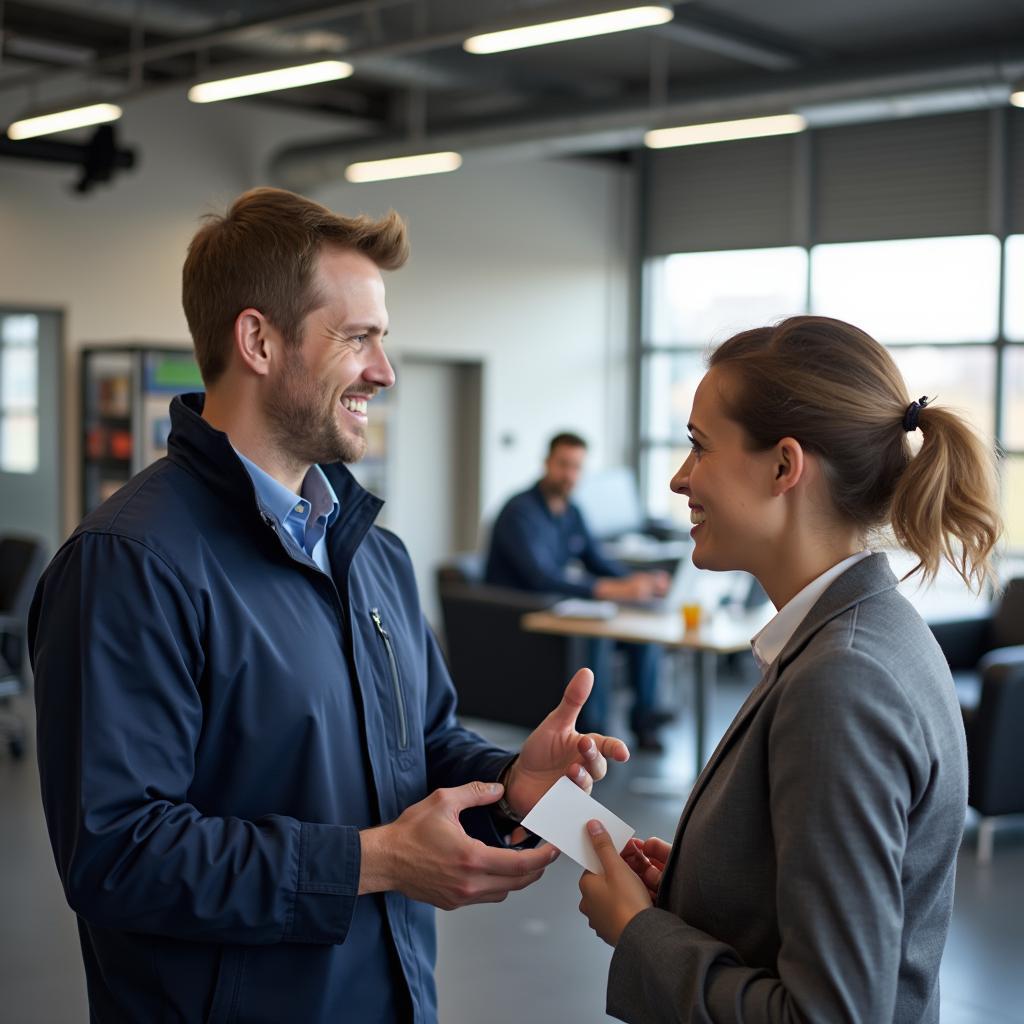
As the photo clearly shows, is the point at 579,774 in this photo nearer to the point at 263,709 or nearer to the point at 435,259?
the point at 263,709

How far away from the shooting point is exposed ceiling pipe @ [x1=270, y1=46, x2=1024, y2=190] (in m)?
7.23

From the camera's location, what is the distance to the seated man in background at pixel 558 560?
6641 mm

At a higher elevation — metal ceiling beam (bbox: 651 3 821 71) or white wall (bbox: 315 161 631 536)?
metal ceiling beam (bbox: 651 3 821 71)

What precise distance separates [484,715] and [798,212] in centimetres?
580

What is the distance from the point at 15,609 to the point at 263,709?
5.11 meters

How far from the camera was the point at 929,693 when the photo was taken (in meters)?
1.30

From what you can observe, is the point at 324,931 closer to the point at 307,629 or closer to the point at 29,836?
the point at 307,629

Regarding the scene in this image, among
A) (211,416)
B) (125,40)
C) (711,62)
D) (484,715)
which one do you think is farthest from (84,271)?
(211,416)

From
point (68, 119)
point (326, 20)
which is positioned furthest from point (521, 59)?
point (68, 119)

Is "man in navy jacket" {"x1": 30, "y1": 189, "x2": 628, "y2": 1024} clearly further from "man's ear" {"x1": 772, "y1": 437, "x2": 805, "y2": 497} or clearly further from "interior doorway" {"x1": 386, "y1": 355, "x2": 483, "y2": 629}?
"interior doorway" {"x1": 386, "y1": 355, "x2": 483, "y2": 629}

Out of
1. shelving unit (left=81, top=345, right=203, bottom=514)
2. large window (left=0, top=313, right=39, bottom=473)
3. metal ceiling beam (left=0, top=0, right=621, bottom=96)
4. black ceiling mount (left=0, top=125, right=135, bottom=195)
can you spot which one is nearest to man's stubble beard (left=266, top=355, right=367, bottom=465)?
metal ceiling beam (left=0, top=0, right=621, bottom=96)

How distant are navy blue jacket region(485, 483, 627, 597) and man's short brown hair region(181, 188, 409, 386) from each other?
16.3ft

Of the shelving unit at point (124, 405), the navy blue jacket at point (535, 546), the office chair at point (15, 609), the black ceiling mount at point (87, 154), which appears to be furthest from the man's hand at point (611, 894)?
the black ceiling mount at point (87, 154)

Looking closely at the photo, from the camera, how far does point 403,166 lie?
839 cm
